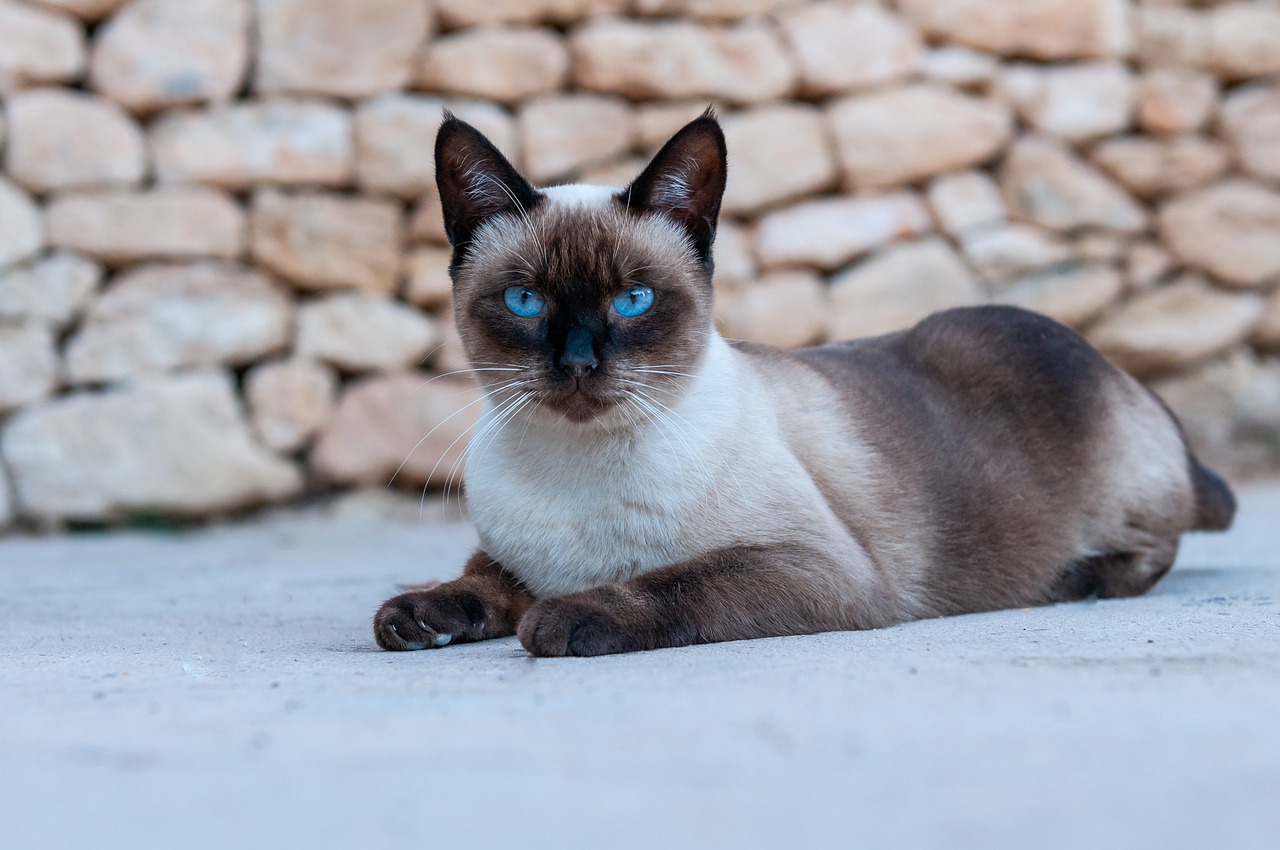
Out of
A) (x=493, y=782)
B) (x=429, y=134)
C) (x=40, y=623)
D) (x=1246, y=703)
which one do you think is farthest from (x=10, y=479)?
(x=1246, y=703)

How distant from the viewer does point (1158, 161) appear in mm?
6152

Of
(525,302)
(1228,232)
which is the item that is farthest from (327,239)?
(1228,232)

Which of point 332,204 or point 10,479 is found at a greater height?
point 332,204

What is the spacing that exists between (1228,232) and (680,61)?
2854mm

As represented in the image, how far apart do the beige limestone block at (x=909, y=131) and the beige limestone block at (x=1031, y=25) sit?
0.33m

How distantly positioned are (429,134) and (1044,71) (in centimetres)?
303

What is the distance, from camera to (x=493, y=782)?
1.31 metres

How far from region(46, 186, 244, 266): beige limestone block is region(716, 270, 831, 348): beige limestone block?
7.71 ft

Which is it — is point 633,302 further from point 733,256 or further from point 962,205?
point 962,205

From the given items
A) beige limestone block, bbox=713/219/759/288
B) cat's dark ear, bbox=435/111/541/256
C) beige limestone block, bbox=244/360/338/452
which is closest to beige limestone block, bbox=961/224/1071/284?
beige limestone block, bbox=713/219/759/288

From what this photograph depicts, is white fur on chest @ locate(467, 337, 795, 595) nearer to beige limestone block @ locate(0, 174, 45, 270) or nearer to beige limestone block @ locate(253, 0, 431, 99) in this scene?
beige limestone block @ locate(253, 0, 431, 99)

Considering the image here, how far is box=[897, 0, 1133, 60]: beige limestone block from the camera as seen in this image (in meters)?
6.05

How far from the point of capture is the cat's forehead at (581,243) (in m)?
2.51

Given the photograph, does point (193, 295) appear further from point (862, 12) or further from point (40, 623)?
point (862, 12)
